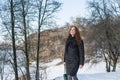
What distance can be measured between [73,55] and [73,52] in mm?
90

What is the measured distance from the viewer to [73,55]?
9.71 m

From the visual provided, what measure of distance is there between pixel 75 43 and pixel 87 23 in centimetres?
2999

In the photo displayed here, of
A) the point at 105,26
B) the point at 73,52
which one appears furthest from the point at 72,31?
the point at 105,26

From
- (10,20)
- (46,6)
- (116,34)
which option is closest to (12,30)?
(10,20)

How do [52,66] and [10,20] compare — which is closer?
[10,20]

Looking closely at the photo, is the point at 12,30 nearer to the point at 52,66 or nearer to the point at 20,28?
the point at 20,28

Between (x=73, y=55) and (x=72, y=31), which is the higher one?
(x=72, y=31)

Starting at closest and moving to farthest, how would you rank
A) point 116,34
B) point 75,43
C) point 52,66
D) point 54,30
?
point 75,43 → point 54,30 → point 116,34 → point 52,66

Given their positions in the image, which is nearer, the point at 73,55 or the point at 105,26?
the point at 73,55

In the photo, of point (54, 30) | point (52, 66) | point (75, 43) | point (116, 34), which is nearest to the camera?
point (75, 43)

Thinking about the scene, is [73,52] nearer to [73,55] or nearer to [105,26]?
[73,55]

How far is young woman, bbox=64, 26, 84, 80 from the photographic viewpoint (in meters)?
9.71

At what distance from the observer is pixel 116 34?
3703cm

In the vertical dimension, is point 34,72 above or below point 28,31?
below
